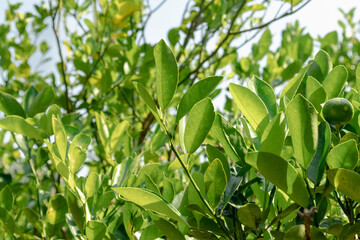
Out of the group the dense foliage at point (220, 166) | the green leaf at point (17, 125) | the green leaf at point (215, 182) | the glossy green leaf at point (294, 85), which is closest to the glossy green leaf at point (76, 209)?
the dense foliage at point (220, 166)

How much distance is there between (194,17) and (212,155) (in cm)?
124

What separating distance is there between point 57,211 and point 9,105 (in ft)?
0.72

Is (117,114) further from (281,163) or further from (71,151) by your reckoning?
(281,163)

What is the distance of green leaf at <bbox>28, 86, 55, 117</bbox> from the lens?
78cm

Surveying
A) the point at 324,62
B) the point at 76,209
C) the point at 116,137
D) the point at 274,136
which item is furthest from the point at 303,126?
the point at 116,137

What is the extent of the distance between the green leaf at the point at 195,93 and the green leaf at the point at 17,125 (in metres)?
0.28

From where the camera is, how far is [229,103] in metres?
1.63

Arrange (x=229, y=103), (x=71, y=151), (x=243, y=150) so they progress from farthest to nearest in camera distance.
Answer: (x=229, y=103) → (x=71, y=151) → (x=243, y=150)

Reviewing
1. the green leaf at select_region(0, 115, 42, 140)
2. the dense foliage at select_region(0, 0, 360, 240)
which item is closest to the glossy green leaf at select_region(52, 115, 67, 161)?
the dense foliage at select_region(0, 0, 360, 240)

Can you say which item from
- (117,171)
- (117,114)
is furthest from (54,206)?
(117,114)

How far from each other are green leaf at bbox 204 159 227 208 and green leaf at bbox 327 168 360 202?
0.37ft

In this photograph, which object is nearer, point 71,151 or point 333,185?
point 333,185

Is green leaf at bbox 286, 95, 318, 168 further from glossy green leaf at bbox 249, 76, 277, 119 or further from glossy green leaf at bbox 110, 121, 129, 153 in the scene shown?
glossy green leaf at bbox 110, 121, 129, 153

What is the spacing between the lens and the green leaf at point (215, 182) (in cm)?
44
